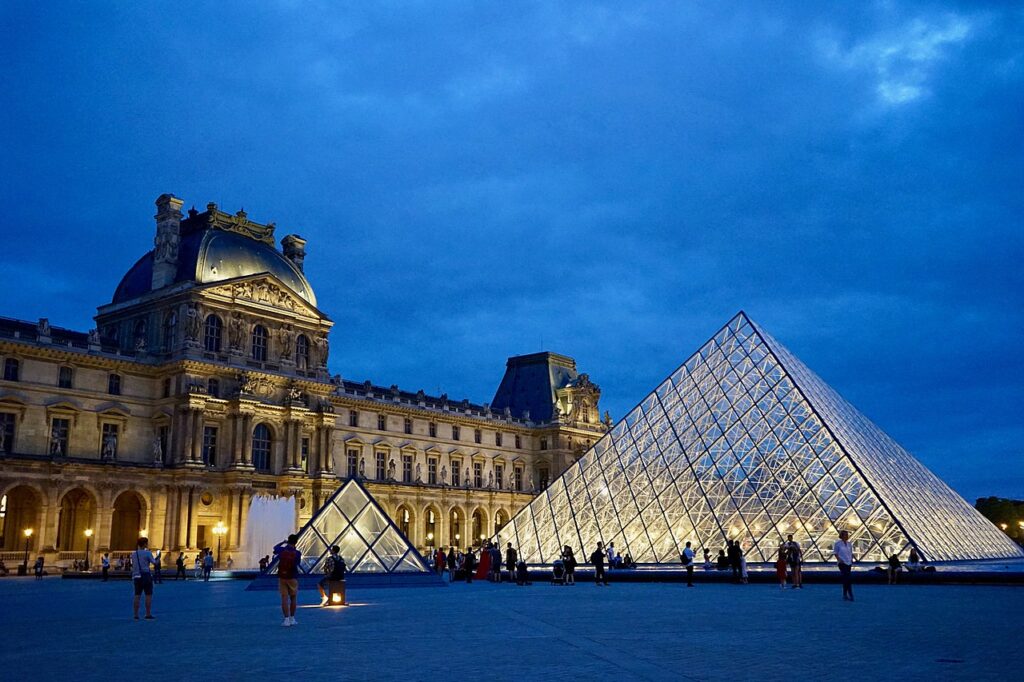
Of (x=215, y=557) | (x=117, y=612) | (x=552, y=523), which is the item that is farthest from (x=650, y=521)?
(x=215, y=557)

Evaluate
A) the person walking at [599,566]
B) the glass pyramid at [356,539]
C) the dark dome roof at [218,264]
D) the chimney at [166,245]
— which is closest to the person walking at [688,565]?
the person walking at [599,566]

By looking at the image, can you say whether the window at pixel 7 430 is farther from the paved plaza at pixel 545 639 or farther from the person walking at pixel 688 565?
the person walking at pixel 688 565

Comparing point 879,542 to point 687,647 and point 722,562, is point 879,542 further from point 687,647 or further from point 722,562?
point 687,647

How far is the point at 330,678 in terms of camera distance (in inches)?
280

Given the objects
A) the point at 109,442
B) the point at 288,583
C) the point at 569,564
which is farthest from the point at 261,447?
the point at 288,583

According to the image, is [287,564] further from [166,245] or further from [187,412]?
[166,245]

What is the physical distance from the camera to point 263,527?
44.8 meters

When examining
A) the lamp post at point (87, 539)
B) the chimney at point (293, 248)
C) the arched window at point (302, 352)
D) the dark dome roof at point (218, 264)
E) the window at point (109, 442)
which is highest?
the chimney at point (293, 248)

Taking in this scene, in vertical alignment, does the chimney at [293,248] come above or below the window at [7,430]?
above

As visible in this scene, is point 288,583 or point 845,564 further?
point 845,564

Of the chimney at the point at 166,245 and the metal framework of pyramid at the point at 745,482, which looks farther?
the chimney at the point at 166,245

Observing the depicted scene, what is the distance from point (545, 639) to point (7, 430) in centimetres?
3654

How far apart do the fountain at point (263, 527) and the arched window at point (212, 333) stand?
754 cm

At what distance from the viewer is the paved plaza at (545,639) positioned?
24.4ft
